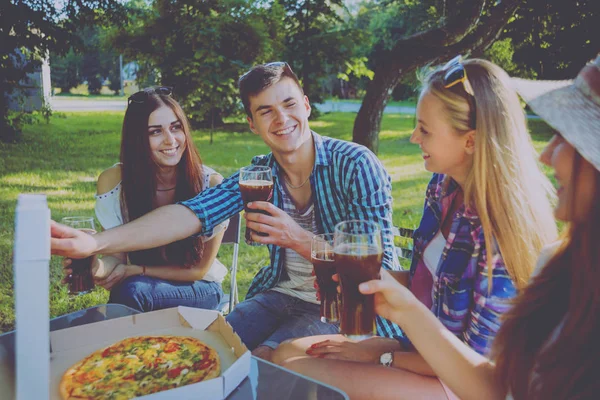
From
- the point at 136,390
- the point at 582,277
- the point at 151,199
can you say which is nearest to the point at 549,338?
the point at 582,277

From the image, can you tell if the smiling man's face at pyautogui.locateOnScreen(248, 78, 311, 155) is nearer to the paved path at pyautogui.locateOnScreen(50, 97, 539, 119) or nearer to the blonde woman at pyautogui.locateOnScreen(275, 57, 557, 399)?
the blonde woman at pyautogui.locateOnScreen(275, 57, 557, 399)

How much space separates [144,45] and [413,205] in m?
11.1

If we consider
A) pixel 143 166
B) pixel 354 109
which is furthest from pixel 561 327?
pixel 354 109

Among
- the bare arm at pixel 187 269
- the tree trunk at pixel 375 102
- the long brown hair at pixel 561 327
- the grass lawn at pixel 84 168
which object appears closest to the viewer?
the long brown hair at pixel 561 327

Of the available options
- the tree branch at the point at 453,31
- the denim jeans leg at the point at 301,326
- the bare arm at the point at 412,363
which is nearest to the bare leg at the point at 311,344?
the bare arm at the point at 412,363

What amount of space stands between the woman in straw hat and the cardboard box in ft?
1.86

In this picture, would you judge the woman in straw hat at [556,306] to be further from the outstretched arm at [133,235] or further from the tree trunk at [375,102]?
the tree trunk at [375,102]

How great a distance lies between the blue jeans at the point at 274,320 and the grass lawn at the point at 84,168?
2059mm

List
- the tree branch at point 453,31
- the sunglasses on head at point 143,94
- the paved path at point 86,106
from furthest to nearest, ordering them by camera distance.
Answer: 1. the paved path at point 86,106
2. the tree branch at point 453,31
3. the sunglasses on head at point 143,94

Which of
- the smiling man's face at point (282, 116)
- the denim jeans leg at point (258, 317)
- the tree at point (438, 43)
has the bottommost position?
the denim jeans leg at point (258, 317)

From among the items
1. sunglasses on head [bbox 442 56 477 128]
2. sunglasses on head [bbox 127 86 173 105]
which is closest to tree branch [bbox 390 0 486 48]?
sunglasses on head [bbox 127 86 173 105]

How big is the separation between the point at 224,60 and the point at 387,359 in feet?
45.0

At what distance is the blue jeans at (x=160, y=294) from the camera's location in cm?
301

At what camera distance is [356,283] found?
179 centimetres
